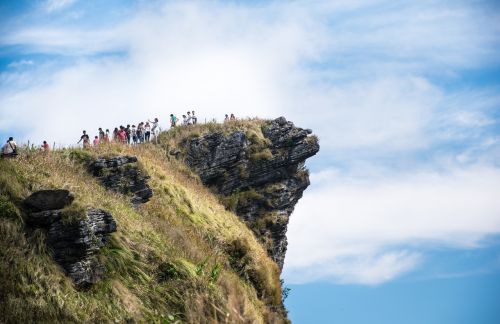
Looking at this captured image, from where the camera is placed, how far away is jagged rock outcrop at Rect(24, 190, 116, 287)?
68.1ft

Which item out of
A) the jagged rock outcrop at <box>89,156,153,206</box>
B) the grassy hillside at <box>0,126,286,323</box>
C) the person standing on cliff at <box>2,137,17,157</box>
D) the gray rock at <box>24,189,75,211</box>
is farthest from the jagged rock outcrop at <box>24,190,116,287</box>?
the jagged rock outcrop at <box>89,156,153,206</box>

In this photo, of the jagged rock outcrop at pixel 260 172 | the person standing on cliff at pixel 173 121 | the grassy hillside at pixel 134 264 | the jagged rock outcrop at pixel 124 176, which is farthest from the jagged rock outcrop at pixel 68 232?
the person standing on cliff at pixel 173 121

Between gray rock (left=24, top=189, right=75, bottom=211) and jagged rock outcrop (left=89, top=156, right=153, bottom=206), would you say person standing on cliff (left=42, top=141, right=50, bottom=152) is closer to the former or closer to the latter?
jagged rock outcrop (left=89, top=156, right=153, bottom=206)

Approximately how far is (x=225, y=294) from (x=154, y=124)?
2324 cm

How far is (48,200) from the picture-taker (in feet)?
70.6

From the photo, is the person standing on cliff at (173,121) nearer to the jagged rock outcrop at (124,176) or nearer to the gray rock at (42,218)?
the jagged rock outcrop at (124,176)

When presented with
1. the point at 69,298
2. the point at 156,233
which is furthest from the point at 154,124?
the point at 69,298

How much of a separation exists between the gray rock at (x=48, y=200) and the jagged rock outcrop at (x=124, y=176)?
8.22 metres

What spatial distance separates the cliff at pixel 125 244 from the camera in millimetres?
19703

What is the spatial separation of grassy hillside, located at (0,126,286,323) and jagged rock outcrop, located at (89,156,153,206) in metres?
0.57

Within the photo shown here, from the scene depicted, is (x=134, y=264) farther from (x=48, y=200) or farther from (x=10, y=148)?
(x=10, y=148)

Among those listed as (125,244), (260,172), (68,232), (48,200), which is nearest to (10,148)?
(48,200)

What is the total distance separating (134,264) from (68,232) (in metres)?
Answer: 2.98

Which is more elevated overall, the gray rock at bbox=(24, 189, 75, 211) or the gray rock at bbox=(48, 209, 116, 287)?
the gray rock at bbox=(24, 189, 75, 211)
